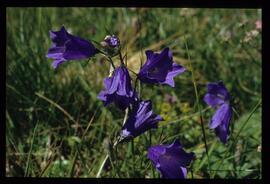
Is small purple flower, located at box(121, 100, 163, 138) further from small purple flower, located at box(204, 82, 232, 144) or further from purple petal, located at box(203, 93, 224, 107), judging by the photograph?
purple petal, located at box(203, 93, 224, 107)

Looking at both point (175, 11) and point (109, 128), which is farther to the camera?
point (175, 11)

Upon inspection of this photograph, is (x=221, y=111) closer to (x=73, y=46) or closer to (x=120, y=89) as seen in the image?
(x=120, y=89)

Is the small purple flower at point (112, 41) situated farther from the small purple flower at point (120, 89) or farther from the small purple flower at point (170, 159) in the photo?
the small purple flower at point (170, 159)

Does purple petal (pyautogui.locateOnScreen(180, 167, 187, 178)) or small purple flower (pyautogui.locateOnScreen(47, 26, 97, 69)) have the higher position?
small purple flower (pyautogui.locateOnScreen(47, 26, 97, 69))

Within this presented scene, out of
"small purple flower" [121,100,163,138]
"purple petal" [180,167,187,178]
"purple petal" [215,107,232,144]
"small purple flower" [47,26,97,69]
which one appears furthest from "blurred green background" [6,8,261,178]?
"small purple flower" [47,26,97,69]

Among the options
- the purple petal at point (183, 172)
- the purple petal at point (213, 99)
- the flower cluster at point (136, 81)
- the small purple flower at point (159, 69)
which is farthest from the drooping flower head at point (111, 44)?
the purple petal at point (213, 99)

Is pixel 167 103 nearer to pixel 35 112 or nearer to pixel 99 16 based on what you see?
pixel 35 112

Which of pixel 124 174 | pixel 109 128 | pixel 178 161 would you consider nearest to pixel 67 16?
pixel 109 128
